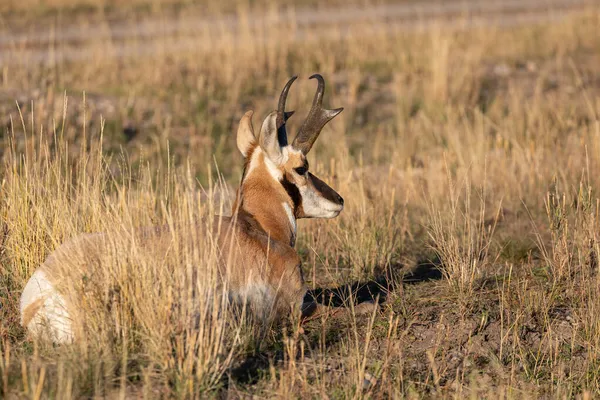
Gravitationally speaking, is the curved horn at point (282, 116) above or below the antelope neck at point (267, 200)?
above

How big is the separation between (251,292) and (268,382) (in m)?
0.80

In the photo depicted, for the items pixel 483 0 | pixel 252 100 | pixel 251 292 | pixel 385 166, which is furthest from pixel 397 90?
pixel 483 0

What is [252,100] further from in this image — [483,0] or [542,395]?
[483,0]

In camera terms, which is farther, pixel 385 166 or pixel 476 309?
pixel 385 166

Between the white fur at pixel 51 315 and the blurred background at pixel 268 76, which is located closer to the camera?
the white fur at pixel 51 315

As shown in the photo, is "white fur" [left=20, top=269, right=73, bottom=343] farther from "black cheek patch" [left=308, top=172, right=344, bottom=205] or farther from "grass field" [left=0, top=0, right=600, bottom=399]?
"black cheek patch" [left=308, top=172, right=344, bottom=205]

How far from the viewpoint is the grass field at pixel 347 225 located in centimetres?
570

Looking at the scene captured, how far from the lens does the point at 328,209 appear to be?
7375 millimetres

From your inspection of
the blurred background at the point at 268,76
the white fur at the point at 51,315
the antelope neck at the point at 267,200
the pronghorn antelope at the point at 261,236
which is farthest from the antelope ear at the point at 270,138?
the blurred background at the point at 268,76

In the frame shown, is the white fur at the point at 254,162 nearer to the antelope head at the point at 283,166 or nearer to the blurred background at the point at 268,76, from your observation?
the antelope head at the point at 283,166

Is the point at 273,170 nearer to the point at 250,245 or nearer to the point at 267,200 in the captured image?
the point at 267,200

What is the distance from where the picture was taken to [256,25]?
779 inches

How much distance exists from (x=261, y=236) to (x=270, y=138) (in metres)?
0.76

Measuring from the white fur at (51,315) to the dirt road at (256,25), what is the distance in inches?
382
